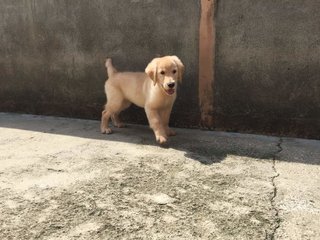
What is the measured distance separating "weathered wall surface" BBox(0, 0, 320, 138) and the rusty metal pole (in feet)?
0.19

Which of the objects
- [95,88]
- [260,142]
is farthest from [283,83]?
[95,88]

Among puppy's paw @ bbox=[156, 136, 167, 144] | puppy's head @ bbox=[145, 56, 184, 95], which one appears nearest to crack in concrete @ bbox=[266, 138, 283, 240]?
puppy's paw @ bbox=[156, 136, 167, 144]

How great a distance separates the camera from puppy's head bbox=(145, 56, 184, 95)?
4289mm

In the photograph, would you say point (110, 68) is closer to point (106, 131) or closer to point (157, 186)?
point (106, 131)

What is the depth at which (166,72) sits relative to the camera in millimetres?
4328

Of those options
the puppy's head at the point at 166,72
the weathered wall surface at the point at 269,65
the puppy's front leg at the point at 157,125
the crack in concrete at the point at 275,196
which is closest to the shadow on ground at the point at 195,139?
the crack in concrete at the point at 275,196

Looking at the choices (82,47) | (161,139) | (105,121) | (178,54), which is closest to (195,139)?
(161,139)

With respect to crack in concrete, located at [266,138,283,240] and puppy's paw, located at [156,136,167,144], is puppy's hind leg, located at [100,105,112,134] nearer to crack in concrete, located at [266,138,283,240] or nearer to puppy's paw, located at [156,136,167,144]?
puppy's paw, located at [156,136,167,144]

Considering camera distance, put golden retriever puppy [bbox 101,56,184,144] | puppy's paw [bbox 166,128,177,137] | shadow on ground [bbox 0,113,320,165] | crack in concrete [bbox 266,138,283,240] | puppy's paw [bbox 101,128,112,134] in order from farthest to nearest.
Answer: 1. puppy's paw [bbox 101,128,112,134]
2. puppy's paw [bbox 166,128,177,137]
3. golden retriever puppy [bbox 101,56,184,144]
4. shadow on ground [bbox 0,113,320,165]
5. crack in concrete [bbox 266,138,283,240]

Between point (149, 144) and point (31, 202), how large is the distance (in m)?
1.69

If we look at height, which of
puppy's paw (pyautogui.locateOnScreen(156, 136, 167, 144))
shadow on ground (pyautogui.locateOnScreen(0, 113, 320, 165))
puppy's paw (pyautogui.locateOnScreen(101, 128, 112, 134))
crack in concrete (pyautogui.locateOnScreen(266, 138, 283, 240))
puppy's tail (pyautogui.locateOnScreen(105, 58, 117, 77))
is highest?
puppy's tail (pyautogui.locateOnScreen(105, 58, 117, 77))

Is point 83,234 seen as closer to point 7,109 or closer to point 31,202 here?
point 31,202

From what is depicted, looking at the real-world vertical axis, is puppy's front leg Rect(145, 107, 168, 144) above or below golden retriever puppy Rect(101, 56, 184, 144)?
below

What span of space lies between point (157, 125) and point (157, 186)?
3.87 ft
